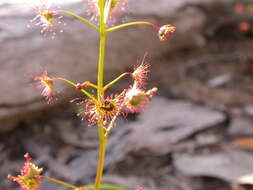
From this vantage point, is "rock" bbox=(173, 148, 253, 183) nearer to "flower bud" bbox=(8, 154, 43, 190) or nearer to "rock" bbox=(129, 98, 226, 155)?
"rock" bbox=(129, 98, 226, 155)

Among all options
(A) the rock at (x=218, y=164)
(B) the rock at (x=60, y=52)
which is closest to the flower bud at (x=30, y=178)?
(B) the rock at (x=60, y=52)

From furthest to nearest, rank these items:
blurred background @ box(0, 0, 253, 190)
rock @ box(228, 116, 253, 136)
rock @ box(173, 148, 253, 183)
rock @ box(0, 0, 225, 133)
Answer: rock @ box(228, 116, 253, 136) → rock @ box(0, 0, 225, 133) → blurred background @ box(0, 0, 253, 190) → rock @ box(173, 148, 253, 183)

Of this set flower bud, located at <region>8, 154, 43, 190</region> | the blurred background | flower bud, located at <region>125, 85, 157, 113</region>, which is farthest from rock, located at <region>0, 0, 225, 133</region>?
flower bud, located at <region>125, 85, 157, 113</region>

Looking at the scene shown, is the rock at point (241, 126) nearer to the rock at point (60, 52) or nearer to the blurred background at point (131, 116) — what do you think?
the blurred background at point (131, 116)

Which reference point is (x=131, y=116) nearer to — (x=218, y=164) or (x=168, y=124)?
(x=168, y=124)

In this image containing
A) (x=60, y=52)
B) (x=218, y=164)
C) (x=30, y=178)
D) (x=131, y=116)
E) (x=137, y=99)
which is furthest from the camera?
(x=131, y=116)

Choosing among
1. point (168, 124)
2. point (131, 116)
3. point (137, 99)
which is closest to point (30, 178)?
point (137, 99)

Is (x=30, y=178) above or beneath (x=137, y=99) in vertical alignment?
beneath
